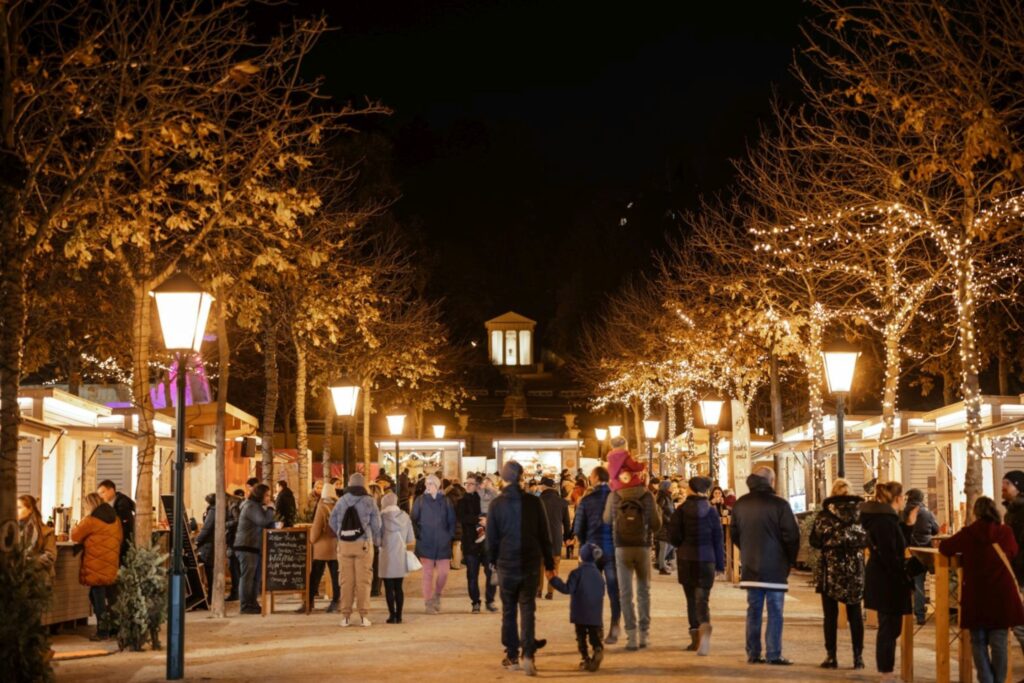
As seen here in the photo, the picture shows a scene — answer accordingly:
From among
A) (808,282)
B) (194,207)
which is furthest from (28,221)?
(808,282)

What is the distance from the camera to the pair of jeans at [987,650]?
10000mm

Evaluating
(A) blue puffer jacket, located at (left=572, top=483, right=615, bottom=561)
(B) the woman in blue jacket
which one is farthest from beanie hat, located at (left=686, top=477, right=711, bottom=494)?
(B) the woman in blue jacket

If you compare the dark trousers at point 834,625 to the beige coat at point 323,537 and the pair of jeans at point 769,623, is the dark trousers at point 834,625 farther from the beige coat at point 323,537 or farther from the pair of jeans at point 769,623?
the beige coat at point 323,537

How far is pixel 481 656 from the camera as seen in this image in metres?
13.1

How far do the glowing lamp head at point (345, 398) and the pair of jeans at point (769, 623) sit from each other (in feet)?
36.7

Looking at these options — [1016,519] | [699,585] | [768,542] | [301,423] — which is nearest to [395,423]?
[301,423]

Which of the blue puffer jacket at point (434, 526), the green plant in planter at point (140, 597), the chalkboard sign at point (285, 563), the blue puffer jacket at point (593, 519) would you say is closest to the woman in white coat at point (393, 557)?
the blue puffer jacket at point (434, 526)

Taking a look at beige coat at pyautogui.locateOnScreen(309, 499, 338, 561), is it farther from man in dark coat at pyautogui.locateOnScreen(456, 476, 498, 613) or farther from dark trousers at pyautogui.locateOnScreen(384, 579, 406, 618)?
man in dark coat at pyautogui.locateOnScreen(456, 476, 498, 613)

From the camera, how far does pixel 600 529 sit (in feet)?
46.0

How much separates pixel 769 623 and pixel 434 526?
693 cm

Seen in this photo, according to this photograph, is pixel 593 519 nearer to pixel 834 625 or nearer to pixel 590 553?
pixel 590 553

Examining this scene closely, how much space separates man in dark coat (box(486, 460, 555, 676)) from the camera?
1194cm

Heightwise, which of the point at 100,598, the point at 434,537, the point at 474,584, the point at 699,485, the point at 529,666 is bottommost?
the point at 529,666

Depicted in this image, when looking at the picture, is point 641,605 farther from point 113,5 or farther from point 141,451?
point 113,5
